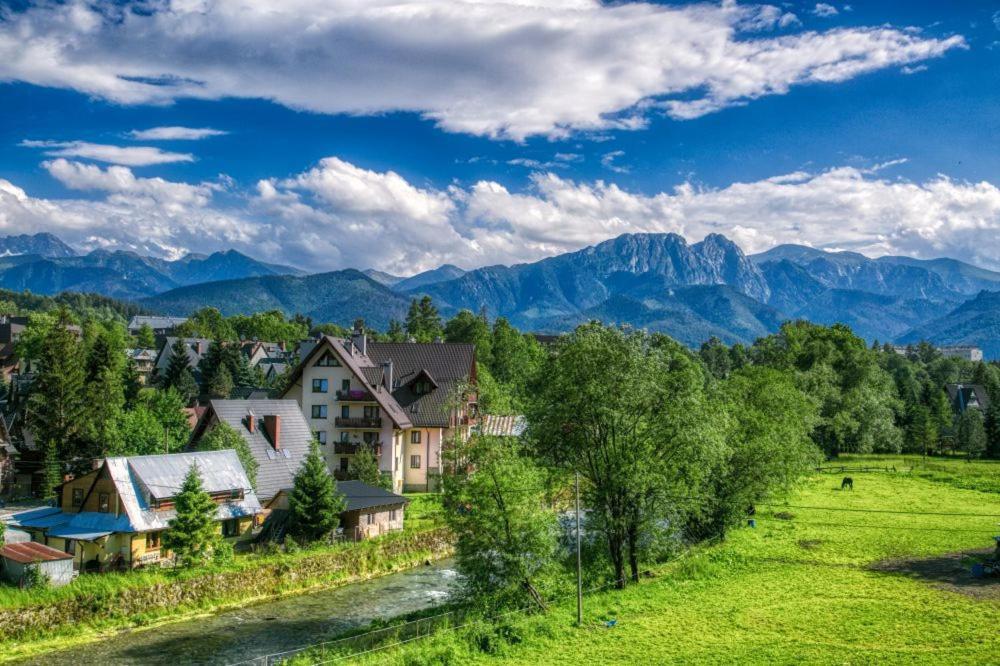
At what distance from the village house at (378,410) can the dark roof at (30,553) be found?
26699mm

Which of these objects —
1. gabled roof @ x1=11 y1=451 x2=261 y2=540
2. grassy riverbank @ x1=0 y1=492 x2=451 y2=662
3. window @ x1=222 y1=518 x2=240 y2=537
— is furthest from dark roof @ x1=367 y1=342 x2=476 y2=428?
gabled roof @ x1=11 y1=451 x2=261 y2=540

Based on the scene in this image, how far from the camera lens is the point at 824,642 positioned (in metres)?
27.0

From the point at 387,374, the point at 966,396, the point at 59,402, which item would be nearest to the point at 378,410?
the point at 387,374

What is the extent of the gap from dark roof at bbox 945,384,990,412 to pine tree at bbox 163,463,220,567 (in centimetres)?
12552

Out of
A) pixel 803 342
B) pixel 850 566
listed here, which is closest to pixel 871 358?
pixel 803 342

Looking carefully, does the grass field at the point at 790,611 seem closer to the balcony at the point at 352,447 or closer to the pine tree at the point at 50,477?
the balcony at the point at 352,447

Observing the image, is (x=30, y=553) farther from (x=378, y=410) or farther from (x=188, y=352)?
(x=188, y=352)

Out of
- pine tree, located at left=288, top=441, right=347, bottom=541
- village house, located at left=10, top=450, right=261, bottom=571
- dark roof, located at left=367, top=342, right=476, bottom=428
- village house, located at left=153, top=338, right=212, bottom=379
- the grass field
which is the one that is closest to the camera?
the grass field

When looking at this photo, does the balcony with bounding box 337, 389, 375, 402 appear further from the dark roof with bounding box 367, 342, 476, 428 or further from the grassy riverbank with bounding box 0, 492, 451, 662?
the grassy riverbank with bounding box 0, 492, 451, 662

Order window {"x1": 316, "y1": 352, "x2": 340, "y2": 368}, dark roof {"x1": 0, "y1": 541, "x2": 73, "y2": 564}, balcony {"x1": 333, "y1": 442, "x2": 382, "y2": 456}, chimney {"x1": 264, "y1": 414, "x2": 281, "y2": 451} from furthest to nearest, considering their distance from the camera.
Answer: window {"x1": 316, "y1": 352, "x2": 340, "y2": 368}
balcony {"x1": 333, "y1": 442, "x2": 382, "y2": 456}
chimney {"x1": 264, "y1": 414, "x2": 281, "y2": 451}
dark roof {"x1": 0, "y1": 541, "x2": 73, "y2": 564}

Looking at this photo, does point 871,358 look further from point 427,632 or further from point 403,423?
point 427,632

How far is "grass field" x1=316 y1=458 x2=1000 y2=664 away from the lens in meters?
26.3

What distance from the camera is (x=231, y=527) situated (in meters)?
46.3

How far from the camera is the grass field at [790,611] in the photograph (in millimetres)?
26297
